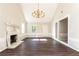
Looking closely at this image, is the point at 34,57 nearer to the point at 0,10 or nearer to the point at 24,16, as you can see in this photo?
the point at 0,10

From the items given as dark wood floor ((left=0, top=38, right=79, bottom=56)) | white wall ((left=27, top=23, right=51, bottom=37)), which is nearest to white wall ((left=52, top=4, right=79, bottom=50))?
dark wood floor ((left=0, top=38, right=79, bottom=56))

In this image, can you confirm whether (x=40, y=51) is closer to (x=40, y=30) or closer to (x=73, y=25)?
(x=73, y=25)

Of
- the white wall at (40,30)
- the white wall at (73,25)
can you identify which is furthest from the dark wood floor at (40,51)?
the white wall at (40,30)

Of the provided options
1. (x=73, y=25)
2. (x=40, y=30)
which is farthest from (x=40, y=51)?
(x=40, y=30)

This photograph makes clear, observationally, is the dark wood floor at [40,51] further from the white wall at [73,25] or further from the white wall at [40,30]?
the white wall at [40,30]

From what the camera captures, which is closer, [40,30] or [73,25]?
[73,25]

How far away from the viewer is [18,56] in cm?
376

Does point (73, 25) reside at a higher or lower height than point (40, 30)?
higher

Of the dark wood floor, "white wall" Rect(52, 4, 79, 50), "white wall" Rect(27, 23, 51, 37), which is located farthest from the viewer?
"white wall" Rect(27, 23, 51, 37)

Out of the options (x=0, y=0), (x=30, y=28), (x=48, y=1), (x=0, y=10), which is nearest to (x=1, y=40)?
(x=0, y=10)

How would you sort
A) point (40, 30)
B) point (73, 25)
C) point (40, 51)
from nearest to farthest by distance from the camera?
point (40, 51) < point (73, 25) < point (40, 30)

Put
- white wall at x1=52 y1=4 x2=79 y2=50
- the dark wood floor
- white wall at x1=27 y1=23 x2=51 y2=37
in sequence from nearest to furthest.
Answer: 1. the dark wood floor
2. white wall at x1=52 y1=4 x2=79 y2=50
3. white wall at x1=27 y1=23 x2=51 y2=37

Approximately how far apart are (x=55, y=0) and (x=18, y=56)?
2129 millimetres

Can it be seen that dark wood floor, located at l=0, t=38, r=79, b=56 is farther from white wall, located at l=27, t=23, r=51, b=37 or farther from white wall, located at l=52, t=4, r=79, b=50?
white wall, located at l=27, t=23, r=51, b=37
